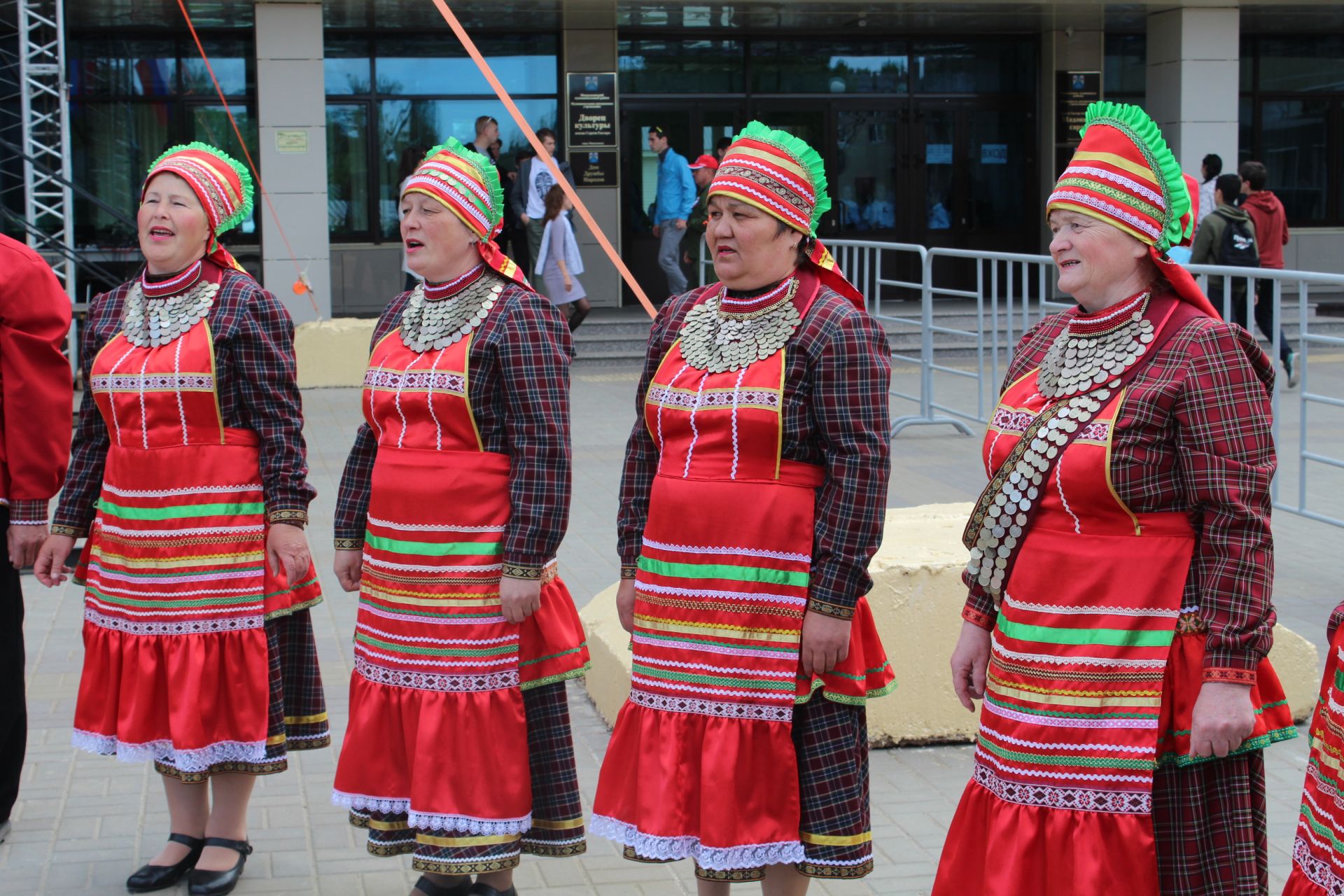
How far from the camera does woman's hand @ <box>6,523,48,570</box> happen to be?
477 centimetres

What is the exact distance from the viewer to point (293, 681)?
463cm

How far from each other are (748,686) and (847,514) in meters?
0.45

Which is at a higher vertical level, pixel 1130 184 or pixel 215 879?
pixel 1130 184

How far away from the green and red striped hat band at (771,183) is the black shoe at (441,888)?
76.2 inches

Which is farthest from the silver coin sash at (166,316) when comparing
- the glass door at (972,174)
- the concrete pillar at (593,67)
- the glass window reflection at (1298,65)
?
the glass window reflection at (1298,65)

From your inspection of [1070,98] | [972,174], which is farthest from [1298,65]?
[972,174]

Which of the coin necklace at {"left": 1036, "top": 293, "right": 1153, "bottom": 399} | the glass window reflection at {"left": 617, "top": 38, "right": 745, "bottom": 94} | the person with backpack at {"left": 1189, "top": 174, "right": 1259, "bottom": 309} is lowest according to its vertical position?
the coin necklace at {"left": 1036, "top": 293, "right": 1153, "bottom": 399}

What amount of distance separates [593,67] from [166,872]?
15.4 m

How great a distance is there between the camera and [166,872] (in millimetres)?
4535

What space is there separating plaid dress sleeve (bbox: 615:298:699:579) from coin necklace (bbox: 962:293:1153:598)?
898mm

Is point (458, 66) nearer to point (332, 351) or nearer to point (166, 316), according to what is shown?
point (332, 351)

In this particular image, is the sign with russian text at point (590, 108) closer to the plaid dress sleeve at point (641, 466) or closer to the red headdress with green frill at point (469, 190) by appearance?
the red headdress with green frill at point (469, 190)

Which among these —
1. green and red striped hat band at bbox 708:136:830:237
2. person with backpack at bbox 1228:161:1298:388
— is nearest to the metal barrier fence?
person with backpack at bbox 1228:161:1298:388

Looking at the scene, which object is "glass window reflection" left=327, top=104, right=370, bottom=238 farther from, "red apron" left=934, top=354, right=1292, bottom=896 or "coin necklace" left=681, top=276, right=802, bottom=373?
"red apron" left=934, top=354, right=1292, bottom=896
